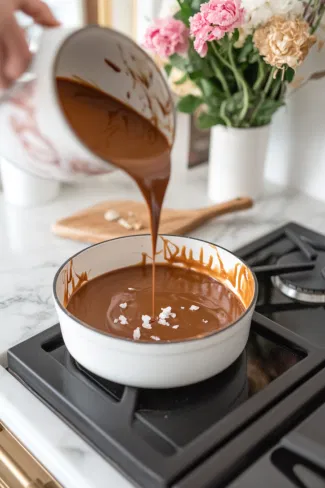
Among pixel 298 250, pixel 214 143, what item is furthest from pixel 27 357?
pixel 214 143

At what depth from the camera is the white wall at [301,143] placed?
1.34 meters

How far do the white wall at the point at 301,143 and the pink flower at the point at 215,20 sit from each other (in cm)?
29

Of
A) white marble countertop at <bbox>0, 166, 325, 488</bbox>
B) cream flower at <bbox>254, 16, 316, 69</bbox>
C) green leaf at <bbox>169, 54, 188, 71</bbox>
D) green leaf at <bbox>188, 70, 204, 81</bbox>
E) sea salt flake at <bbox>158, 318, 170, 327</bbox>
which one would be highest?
cream flower at <bbox>254, 16, 316, 69</bbox>

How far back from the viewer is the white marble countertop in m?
0.73

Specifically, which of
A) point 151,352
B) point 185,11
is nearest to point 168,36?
point 185,11

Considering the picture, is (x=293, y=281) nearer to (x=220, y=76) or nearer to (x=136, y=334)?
(x=136, y=334)

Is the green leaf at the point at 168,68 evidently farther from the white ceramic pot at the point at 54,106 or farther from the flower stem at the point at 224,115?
the white ceramic pot at the point at 54,106

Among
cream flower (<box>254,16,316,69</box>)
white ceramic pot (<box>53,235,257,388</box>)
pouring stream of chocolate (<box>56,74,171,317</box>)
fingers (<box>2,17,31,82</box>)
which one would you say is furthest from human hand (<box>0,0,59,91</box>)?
cream flower (<box>254,16,316,69</box>)

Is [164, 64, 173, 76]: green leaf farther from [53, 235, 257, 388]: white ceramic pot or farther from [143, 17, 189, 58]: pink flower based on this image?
[53, 235, 257, 388]: white ceramic pot

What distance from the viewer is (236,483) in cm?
67

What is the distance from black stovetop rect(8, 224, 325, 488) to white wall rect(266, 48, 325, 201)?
498mm

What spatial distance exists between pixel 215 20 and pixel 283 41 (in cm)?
12

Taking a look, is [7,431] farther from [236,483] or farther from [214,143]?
[214,143]

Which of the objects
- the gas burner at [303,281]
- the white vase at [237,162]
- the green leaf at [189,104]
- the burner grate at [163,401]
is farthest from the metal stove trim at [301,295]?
the green leaf at [189,104]
